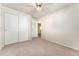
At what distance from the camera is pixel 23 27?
5703 mm

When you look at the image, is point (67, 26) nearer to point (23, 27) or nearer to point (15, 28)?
point (23, 27)

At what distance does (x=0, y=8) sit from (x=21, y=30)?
2.26 m

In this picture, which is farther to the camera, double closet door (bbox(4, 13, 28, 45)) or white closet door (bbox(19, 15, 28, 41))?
white closet door (bbox(19, 15, 28, 41))

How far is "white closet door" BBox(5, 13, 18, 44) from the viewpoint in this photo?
4.45 meters

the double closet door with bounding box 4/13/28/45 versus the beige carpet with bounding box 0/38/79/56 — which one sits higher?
the double closet door with bounding box 4/13/28/45

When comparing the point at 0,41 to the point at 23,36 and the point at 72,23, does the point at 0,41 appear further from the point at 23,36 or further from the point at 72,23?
the point at 72,23

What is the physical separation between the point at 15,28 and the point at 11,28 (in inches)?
13.6

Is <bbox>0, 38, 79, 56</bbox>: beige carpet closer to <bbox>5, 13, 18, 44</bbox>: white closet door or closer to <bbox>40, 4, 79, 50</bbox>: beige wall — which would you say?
<bbox>40, 4, 79, 50</bbox>: beige wall

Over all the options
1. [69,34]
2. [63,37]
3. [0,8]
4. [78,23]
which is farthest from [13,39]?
[78,23]

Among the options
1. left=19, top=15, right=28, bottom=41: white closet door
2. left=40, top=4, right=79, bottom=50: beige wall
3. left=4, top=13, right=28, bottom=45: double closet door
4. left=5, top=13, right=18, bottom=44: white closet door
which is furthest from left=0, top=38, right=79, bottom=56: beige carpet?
left=19, top=15, right=28, bottom=41: white closet door

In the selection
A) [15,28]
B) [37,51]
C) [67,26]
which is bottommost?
[37,51]

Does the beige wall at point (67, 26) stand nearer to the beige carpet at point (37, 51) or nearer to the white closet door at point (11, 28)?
the beige carpet at point (37, 51)

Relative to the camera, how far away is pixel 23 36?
5.74 meters

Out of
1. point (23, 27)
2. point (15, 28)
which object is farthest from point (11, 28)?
point (23, 27)
